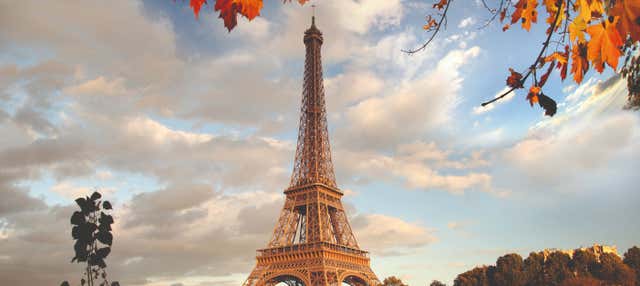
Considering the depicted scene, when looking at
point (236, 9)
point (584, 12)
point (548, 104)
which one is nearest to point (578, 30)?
point (584, 12)

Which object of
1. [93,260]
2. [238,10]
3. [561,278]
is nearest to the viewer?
[238,10]

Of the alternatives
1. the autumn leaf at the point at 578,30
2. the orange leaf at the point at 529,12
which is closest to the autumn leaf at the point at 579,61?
the autumn leaf at the point at 578,30

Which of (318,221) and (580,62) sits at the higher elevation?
(318,221)

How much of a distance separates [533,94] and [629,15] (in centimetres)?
166

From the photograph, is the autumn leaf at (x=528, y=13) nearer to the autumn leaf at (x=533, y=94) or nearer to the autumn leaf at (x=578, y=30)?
the autumn leaf at (x=533, y=94)

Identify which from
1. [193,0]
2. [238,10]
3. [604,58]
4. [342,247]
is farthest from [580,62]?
[342,247]

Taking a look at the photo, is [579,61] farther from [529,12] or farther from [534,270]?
[534,270]

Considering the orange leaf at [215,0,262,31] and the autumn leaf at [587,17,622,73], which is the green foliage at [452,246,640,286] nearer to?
the autumn leaf at [587,17,622,73]

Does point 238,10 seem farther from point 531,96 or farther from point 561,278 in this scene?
point 561,278

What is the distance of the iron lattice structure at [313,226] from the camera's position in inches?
2405

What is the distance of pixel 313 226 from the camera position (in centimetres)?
6431

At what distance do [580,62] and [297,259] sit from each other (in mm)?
60841

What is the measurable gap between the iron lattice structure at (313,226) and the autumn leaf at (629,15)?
57.3 meters

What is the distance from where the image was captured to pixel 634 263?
2052 inches
